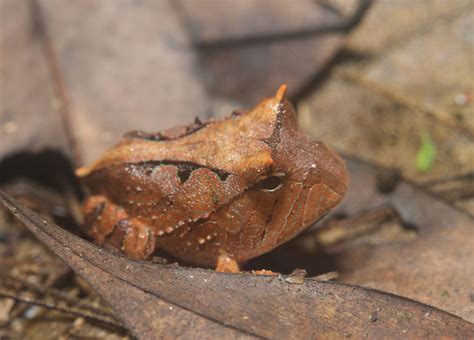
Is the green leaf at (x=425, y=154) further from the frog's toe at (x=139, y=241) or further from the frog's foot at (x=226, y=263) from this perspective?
the frog's toe at (x=139, y=241)

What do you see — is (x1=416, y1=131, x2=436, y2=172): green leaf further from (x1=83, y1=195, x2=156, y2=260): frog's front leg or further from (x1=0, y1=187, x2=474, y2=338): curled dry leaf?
(x1=83, y1=195, x2=156, y2=260): frog's front leg

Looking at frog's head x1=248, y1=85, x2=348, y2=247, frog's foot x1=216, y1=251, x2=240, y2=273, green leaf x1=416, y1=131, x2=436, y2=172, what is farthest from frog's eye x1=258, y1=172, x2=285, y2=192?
green leaf x1=416, y1=131, x2=436, y2=172

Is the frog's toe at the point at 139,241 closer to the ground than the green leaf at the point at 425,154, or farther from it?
closer to the ground

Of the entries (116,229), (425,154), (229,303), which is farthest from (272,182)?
(425,154)

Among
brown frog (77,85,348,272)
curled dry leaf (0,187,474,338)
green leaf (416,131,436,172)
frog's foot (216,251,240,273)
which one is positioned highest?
green leaf (416,131,436,172)

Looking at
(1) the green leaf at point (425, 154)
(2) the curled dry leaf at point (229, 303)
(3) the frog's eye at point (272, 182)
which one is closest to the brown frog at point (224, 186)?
(3) the frog's eye at point (272, 182)

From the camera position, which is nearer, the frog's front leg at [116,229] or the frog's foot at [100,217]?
the frog's front leg at [116,229]
